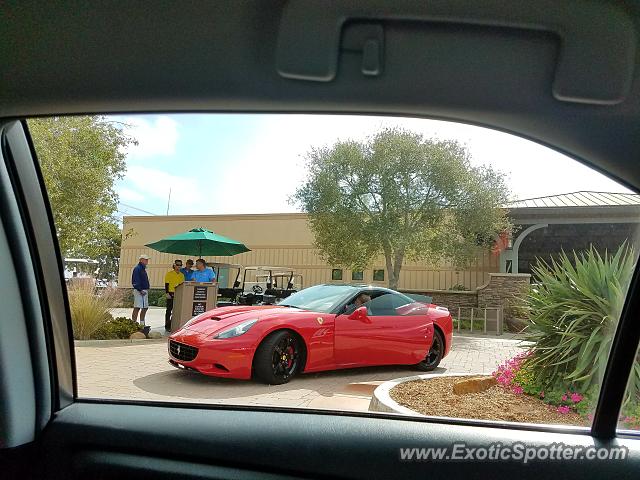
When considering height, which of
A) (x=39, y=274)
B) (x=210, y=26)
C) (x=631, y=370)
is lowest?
(x=631, y=370)

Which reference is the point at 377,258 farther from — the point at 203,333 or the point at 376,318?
the point at 203,333

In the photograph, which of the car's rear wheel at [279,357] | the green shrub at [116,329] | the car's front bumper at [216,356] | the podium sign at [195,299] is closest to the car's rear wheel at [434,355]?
the car's rear wheel at [279,357]

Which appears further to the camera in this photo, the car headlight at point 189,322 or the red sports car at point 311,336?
the car headlight at point 189,322

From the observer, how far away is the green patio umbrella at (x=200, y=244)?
97.4 inches

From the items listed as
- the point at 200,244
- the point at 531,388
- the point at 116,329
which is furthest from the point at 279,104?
the point at 116,329

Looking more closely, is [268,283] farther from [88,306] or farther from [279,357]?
[88,306]

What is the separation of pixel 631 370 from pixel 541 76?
3.39 feet

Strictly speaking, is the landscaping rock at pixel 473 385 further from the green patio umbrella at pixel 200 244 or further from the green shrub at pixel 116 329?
the green shrub at pixel 116 329

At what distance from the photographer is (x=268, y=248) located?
2.54 m

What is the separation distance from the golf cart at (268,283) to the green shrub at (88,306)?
750 millimetres

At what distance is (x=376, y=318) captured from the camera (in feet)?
8.54

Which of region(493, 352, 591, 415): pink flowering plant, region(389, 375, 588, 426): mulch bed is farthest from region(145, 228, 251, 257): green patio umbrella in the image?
region(493, 352, 591, 415): pink flowering plant

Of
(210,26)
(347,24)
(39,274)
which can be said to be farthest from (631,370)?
(39,274)

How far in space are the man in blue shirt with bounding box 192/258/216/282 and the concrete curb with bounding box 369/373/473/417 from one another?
1.10 meters
